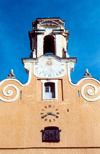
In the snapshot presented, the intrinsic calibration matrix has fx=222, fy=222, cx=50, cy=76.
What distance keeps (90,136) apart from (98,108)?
200cm

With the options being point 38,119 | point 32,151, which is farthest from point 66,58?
point 32,151

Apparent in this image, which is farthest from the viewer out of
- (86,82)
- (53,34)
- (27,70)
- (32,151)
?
(53,34)

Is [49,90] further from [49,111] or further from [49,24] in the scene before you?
[49,24]

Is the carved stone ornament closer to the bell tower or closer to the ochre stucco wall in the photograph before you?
the ochre stucco wall

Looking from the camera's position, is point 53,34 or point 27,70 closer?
point 27,70

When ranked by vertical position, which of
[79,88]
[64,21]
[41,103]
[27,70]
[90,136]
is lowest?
[90,136]

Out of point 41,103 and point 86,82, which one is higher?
point 86,82

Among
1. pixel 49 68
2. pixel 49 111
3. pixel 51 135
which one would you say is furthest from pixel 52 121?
pixel 49 68

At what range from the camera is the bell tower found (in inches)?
723

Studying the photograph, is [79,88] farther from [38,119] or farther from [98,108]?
[38,119]

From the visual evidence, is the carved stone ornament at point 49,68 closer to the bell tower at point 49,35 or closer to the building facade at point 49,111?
the building facade at point 49,111

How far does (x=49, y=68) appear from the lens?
16594 mm

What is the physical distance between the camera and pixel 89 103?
48.4 ft

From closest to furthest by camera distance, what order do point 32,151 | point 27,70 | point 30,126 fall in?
point 32,151 < point 30,126 < point 27,70
